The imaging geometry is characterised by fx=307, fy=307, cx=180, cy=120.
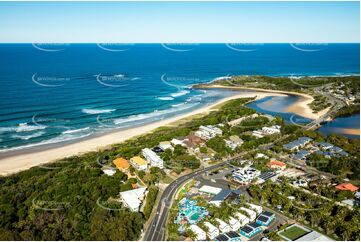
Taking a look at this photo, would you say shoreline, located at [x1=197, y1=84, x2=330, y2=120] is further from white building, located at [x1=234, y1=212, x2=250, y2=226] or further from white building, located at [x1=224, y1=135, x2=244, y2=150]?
white building, located at [x1=234, y1=212, x2=250, y2=226]

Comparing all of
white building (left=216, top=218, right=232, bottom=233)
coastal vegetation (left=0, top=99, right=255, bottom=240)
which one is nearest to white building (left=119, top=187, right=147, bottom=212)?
coastal vegetation (left=0, top=99, right=255, bottom=240)

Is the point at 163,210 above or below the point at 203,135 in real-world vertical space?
below

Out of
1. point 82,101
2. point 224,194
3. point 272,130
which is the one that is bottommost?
point 82,101

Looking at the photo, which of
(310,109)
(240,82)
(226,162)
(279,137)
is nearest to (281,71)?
(240,82)

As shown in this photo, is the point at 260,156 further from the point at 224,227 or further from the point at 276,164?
the point at 224,227

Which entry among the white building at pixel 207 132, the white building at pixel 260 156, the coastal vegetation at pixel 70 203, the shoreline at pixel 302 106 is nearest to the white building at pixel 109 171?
the coastal vegetation at pixel 70 203

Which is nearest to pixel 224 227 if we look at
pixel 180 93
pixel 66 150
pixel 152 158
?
pixel 152 158
